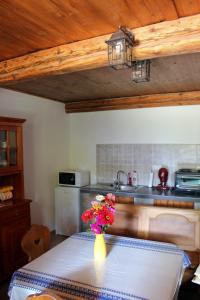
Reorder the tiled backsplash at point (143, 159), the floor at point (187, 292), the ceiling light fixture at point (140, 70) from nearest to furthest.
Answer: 1. the ceiling light fixture at point (140, 70)
2. the floor at point (187, 292)
3. the tiled backsplash at point (143, 159)


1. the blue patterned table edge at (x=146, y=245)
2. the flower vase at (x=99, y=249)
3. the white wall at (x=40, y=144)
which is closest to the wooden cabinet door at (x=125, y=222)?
the blue patterned table edge at (x=146, y=245)

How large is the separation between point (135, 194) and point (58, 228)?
1.51 metres

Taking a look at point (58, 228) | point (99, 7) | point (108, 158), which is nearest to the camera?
point (99, 7)

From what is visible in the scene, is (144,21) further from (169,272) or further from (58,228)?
(58,228)

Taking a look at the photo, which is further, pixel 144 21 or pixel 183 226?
pixel 183 226

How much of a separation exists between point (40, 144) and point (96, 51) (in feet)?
7.94

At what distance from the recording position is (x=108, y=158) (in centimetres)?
453

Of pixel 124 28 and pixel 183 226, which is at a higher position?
pixel 124 28

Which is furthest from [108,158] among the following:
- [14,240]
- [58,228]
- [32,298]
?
[32,298]

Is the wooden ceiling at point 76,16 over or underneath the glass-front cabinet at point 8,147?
over

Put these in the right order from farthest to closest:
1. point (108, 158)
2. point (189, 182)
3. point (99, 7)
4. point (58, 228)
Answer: point (108, 158) → point (58, 228) → point (189, 182) → point (99, 7)

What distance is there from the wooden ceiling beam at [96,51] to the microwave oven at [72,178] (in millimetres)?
2064

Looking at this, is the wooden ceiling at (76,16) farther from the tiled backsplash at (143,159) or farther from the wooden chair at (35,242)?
the tiled backsplash at (143,159)

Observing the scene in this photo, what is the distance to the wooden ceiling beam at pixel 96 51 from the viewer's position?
63.6 inches
